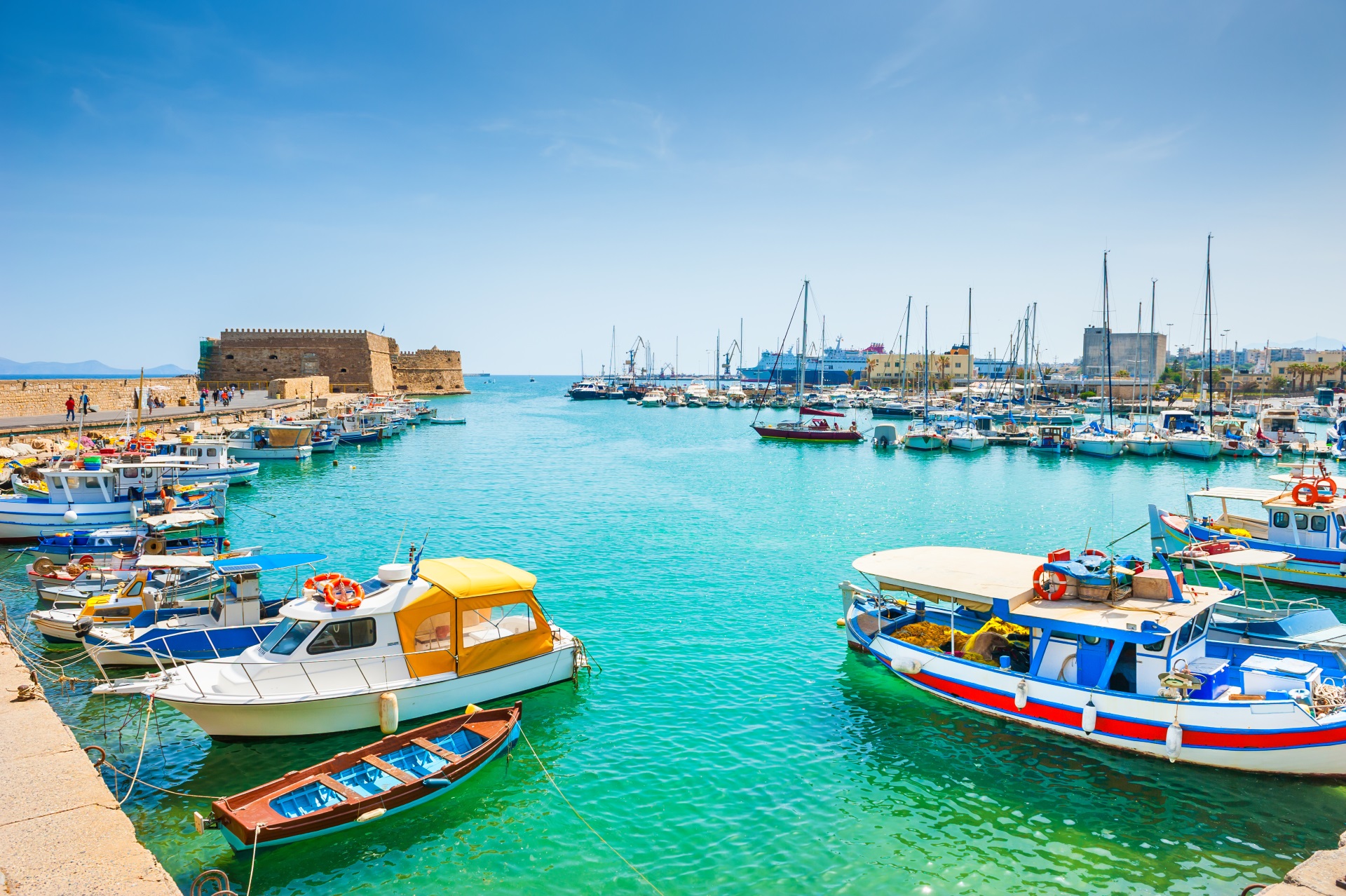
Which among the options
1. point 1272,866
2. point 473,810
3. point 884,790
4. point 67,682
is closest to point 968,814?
point 884,790

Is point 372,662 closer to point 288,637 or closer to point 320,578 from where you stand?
point 288,637

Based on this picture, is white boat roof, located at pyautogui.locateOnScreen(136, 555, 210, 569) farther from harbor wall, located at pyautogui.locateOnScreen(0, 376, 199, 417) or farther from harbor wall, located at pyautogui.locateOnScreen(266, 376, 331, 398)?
harbor wall, located at pyautogui.locateOnScreen(266, 376, 331, 398)

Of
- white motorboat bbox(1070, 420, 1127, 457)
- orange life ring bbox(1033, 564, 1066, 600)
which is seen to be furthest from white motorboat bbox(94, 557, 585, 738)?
white motorboat bbox(1070, 420, 1127, 457)

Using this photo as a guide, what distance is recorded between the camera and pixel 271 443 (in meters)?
51.5

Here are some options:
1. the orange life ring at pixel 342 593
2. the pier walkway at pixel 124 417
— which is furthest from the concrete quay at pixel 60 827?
the pier walkway at pixel 124 417

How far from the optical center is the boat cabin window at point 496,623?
551 inches

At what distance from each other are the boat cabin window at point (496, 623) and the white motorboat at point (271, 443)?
141ft

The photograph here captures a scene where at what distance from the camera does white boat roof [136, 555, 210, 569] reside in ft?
56.4

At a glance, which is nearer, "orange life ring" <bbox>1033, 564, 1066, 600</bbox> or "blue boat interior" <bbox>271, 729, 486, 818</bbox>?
"blue boat interior" <bbox>271, 729, 486, 818</bbox>

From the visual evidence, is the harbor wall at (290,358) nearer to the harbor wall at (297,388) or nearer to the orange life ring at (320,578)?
the harbor wall at (297,388)

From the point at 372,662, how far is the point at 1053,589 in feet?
40.4

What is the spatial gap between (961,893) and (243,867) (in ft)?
30.3

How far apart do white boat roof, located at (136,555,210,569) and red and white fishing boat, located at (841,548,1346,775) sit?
607 inches

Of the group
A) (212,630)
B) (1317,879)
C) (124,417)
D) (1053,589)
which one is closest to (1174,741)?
(1053,589)
